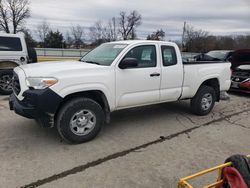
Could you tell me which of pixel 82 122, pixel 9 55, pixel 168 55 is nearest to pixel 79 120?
pixel 82 122

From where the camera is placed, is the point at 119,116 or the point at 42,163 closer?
the point at 42,163

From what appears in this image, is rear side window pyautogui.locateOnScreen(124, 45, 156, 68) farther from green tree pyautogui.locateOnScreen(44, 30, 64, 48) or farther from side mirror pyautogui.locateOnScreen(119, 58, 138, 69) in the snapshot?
green tree pyautogui.locateOnScreen(44, 30, 64, 48)

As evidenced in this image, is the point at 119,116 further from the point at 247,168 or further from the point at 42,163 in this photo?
the point at 247,168

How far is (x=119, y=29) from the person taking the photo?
53656 millimetres

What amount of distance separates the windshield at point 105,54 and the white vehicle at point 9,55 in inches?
150

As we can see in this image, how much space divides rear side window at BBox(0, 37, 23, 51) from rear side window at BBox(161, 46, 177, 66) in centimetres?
517

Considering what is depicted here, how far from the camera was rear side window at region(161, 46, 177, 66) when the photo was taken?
16.5 feet

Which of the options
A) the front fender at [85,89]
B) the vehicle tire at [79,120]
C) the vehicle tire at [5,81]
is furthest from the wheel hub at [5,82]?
the front fender at [85,89]

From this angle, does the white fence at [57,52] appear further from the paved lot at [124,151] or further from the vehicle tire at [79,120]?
the vehicle tire at [79,120]

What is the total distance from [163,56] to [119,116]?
1750 mm

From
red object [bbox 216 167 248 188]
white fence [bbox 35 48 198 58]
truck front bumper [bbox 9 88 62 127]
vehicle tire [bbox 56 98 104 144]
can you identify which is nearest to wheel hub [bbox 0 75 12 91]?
truck front bumper [bbox 9 88 62 127]

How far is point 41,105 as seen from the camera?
3605mm

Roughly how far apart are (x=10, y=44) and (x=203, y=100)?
20.4 ft

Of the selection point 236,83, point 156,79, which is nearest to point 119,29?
point 236,83
